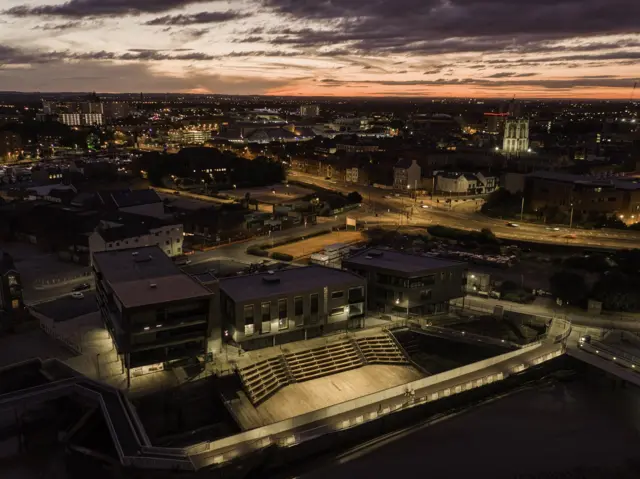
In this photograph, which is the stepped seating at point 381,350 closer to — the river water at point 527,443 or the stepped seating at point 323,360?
the stepped seating at point 323,360

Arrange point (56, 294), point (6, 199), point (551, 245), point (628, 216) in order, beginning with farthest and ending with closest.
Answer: point (6, 199) < point (628, 216) < point (551, 245) < point (56, 294)

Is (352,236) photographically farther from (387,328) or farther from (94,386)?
(94,386)

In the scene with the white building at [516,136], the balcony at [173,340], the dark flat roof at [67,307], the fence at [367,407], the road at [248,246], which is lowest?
the fence at [367,407]

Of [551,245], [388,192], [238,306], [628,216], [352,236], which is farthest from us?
[388,192]

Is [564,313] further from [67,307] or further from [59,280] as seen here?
[59,280]

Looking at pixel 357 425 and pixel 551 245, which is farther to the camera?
pixel 551 245

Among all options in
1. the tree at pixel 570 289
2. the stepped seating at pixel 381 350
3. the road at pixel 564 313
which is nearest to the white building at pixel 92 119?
the road at pixel 564 313

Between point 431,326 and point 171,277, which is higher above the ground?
point 171,277

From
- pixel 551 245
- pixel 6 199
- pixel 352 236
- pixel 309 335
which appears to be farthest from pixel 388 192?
pixel 309 335
